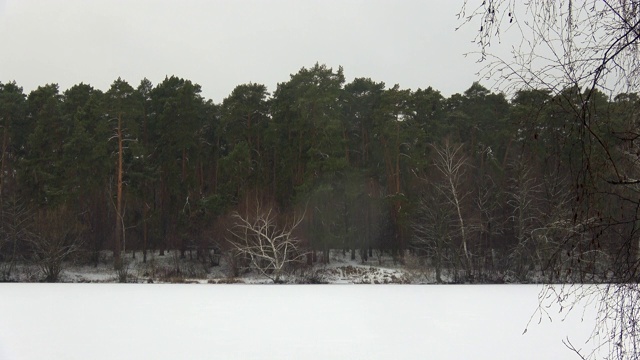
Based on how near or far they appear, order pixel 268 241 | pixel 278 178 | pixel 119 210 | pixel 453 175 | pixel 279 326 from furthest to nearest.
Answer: pixel 268 241 → pixel 278 178 → pixel 453 175 → pixel 119 210 → pixel 279 326

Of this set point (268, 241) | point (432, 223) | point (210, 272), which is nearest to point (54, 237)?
point (210, 272)

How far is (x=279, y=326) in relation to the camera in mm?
8180

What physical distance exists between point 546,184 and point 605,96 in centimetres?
1124

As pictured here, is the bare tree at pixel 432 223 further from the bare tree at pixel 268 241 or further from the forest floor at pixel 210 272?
the bare tree at pixel 268 241

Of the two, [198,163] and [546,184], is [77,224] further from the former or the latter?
[546,184]

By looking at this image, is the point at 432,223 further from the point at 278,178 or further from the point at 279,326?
the point at 279,326

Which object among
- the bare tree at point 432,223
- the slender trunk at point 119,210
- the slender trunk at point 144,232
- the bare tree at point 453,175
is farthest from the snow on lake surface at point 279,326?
the bare tree at point 453,175

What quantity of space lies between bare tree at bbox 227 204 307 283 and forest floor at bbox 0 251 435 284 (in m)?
0.34

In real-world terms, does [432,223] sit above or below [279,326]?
above

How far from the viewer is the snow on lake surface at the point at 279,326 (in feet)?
20.1

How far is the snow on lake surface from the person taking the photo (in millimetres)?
6121

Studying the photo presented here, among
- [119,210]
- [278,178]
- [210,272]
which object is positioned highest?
[278,178]

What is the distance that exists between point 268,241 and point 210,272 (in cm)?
164

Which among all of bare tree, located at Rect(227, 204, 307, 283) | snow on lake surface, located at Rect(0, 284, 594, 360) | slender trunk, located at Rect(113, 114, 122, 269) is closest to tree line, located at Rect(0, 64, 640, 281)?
slender trunk, located at Rect(113, 114, 122, 269)
